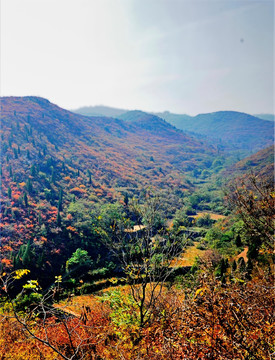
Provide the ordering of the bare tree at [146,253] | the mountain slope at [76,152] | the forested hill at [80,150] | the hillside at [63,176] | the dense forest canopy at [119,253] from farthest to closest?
the forested hill at [80,150]
the mountain slope at [76,152]
the hillside at [63,176]
the bare tree at [146,253]
the dense forest canopy at [119,253]

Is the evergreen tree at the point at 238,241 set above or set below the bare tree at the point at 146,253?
below

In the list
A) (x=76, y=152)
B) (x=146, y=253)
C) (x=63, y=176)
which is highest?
(x=76, y=152)

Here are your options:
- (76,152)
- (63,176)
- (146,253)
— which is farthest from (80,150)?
(146,253)

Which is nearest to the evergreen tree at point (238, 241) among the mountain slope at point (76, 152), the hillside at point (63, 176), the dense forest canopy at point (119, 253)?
the dense forest canopy at point (119, 253)

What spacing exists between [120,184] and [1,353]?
5696 centimetres

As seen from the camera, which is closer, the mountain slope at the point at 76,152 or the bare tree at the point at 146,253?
the bare tree at the point at 146,253

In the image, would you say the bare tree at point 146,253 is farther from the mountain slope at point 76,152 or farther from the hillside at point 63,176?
the mountain slope at point 76,152

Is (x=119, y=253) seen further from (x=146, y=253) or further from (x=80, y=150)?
(x=80, y=150)

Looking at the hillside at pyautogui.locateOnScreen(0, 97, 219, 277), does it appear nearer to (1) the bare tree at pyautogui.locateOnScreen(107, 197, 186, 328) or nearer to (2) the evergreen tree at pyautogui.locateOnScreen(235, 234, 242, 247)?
(1) the bare tree at pyautogui.locateOnScreen(107, 197, 186, 328)

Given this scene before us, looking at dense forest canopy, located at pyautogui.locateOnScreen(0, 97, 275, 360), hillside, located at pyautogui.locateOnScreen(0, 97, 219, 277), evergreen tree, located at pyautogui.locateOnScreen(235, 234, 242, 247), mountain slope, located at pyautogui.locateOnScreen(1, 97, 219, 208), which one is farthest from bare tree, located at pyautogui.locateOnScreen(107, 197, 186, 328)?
mountain slope, located at pyautogui.locateOnScreen(1, 97, 219, 208)

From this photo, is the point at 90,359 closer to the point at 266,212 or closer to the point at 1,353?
the point at 1,353

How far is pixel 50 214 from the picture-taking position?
108ft

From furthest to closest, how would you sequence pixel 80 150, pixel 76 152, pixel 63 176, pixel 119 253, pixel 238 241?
1. pixel 80 150
2. pixel 76 152
3. pixel 63 176
4. pixel 238 241
5. pixel 119 253

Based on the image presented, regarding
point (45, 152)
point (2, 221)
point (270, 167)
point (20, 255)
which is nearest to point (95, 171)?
point (45, 152)
